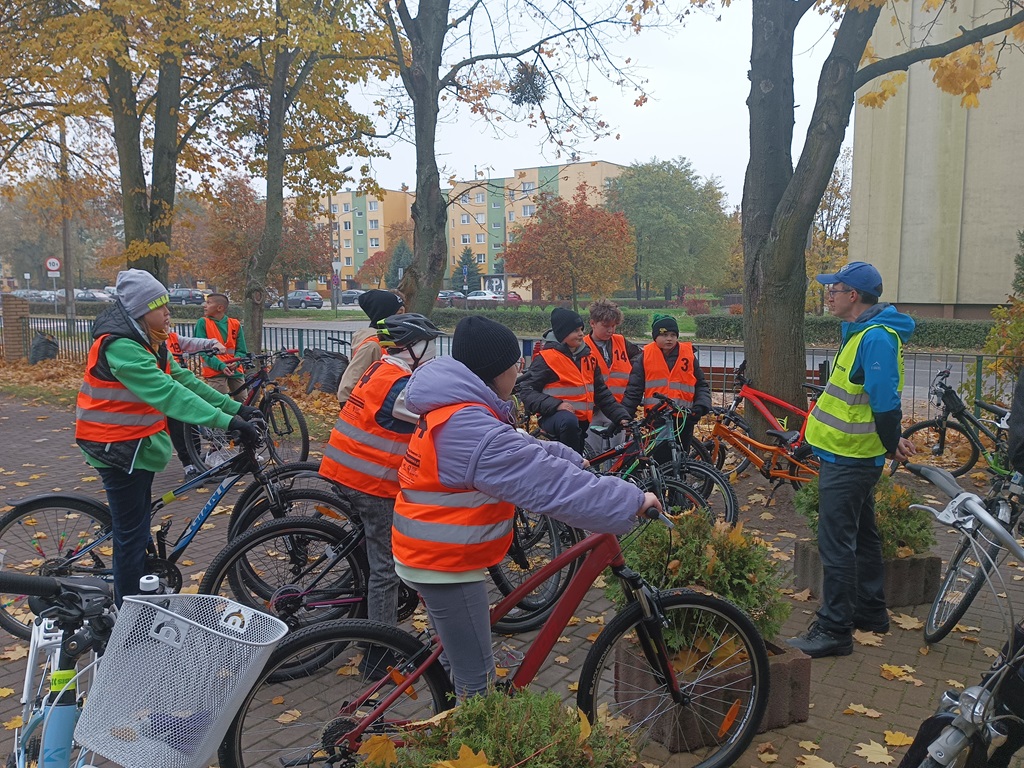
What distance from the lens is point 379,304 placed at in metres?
4.76

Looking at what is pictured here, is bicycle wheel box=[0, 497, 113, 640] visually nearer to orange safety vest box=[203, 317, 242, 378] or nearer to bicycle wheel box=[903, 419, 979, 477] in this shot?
orange safety vest box=[203, 317, 242, 378]

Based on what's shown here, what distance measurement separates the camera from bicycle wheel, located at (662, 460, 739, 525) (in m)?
6.50

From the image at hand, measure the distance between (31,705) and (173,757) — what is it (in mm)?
593

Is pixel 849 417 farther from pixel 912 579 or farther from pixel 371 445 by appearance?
pixel 371 445

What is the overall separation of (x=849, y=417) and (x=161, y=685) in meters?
3.54

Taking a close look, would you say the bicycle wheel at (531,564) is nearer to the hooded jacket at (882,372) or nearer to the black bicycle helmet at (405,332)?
the black bicycle helmet at (405,332)

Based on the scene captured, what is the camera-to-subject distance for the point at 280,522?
398 centimetres

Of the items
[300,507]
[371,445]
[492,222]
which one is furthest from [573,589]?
[492,222]

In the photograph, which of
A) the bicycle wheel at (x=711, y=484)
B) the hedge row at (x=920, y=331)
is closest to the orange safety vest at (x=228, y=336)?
the bicycle wheel at (x=711, y=484)

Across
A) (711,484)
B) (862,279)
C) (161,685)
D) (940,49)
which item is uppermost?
(940,49)

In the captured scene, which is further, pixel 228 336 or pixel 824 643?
pixel 228 336

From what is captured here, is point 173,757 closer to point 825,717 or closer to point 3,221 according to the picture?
point 825,717

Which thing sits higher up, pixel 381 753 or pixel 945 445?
pixel 381 753

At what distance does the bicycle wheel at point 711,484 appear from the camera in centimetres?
650
